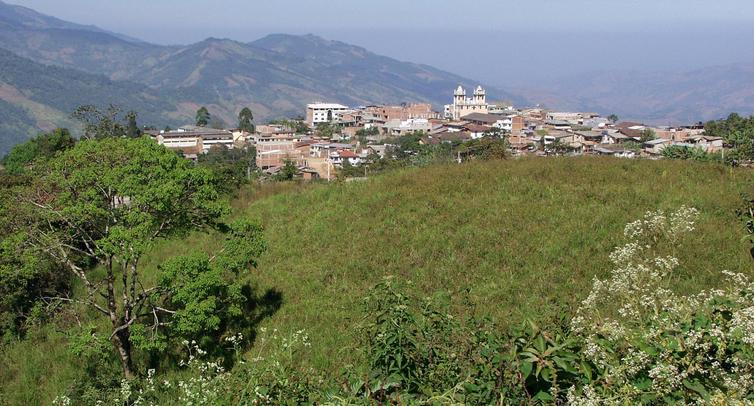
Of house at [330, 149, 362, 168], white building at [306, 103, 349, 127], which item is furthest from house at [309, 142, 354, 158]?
white building at [306, 103, 349, 127]

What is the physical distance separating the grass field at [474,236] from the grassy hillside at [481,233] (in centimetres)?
3

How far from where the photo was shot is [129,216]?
764cm

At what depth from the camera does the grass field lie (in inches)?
333

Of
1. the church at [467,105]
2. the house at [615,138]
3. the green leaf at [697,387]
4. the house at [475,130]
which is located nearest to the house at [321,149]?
the house at [475,130]

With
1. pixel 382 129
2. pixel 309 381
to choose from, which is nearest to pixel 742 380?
pixel 309 381

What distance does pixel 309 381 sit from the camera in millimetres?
3609

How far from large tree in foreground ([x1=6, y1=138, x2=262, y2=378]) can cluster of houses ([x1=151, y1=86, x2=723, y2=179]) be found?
36.3m

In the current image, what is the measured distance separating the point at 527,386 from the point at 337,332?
17.1 ft

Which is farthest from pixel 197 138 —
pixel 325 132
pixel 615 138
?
pixel 615 138

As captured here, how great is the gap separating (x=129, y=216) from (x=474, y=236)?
5.43 metres

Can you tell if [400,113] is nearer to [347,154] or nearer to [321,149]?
[321,149]

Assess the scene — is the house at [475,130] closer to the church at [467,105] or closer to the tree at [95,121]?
the church at [467,105]

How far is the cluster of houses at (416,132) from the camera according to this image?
189ft

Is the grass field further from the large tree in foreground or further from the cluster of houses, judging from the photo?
the cluster of houses
